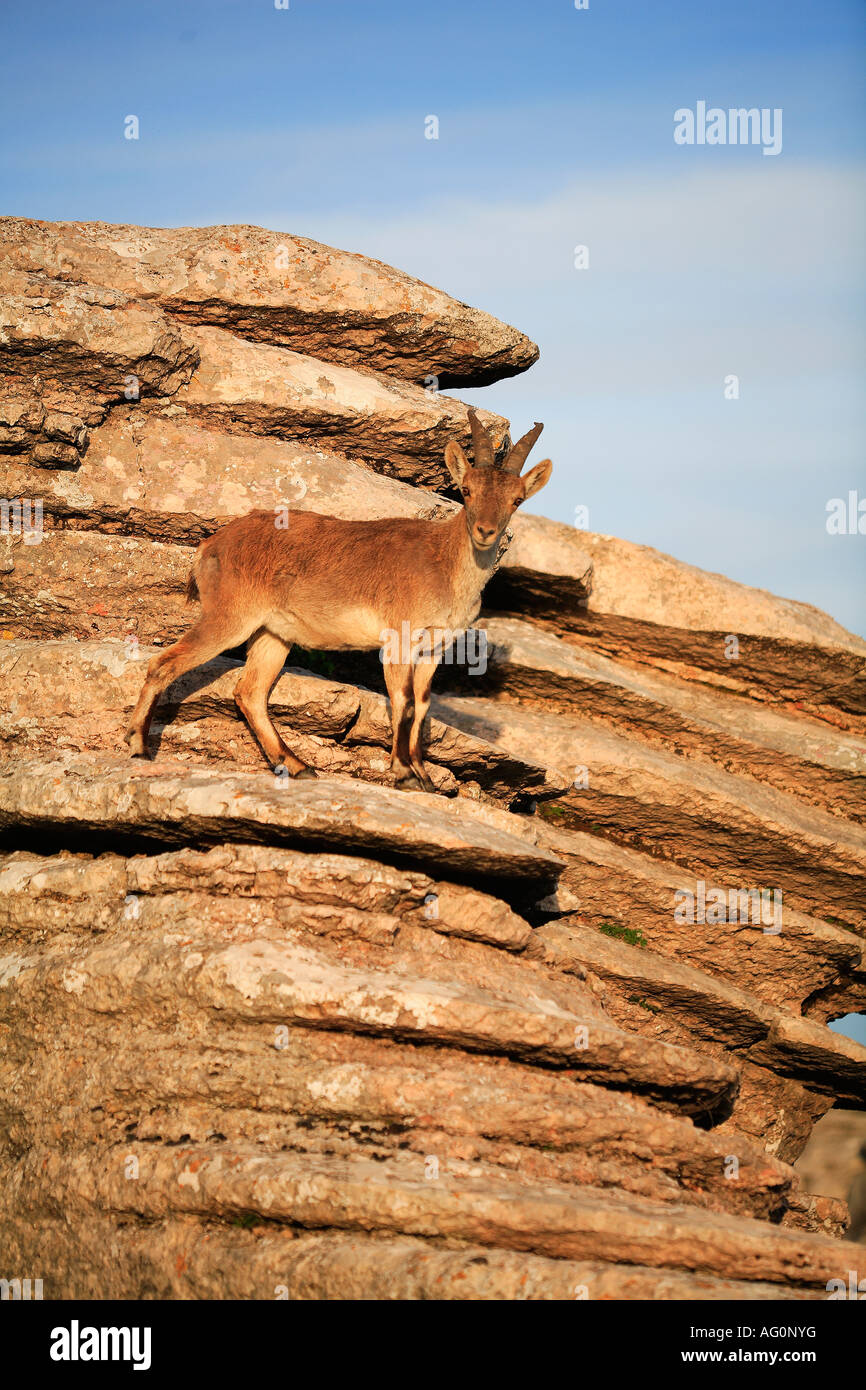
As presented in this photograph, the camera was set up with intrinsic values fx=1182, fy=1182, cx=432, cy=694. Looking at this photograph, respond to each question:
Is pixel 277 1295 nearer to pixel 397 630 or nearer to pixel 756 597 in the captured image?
pixel 397 630

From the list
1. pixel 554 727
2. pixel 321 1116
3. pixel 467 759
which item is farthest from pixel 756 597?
pixel 321 1116

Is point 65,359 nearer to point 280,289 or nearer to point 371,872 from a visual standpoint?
point 280,289

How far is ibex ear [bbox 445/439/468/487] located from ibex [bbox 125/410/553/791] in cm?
4

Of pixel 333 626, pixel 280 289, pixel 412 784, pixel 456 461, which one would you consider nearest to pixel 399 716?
pixel 412 784

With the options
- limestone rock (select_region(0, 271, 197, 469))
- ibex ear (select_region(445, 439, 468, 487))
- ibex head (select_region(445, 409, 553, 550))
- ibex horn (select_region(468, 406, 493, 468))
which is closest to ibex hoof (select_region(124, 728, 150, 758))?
limestone rock (select_region(0, 271, 197, 469))

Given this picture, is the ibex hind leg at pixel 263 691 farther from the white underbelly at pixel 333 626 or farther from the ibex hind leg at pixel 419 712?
the ibex hind leg at pixel 419 712

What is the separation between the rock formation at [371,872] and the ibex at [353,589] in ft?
1.97

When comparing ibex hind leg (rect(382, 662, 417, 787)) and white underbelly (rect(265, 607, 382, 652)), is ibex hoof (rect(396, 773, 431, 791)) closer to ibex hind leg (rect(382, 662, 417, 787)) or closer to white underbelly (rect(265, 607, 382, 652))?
ibex hind leg (rect(382, 662, 417, 787))

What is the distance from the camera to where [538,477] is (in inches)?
490

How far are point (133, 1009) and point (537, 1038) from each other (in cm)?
323

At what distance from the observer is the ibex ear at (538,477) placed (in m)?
12.3

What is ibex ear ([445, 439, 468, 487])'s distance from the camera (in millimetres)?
12414

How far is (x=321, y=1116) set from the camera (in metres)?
8.73

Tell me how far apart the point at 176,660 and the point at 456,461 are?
3.66m
